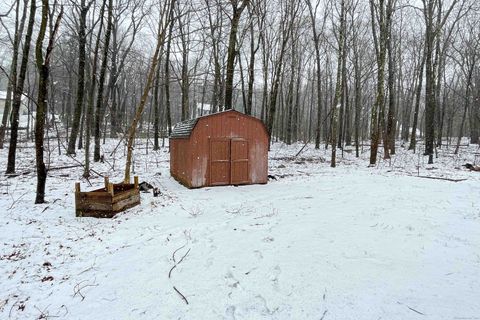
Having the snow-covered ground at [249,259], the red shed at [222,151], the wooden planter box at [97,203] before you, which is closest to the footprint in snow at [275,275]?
the snow-covered ground at [249,259]

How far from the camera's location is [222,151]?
10.5 meters

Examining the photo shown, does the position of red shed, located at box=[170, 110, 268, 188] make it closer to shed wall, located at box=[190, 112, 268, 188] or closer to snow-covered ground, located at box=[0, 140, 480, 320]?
shed wall, located at box=[190, 112, 268, 188]

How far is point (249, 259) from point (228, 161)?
21.1 feet

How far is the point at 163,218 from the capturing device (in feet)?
22.0

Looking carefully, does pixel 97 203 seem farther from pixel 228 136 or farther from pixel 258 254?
pixel 228 136

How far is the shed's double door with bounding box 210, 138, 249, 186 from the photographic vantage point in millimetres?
A: 10406

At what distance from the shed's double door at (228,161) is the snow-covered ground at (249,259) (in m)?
2.48

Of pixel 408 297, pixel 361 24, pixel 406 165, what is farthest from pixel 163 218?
pixel 361 24

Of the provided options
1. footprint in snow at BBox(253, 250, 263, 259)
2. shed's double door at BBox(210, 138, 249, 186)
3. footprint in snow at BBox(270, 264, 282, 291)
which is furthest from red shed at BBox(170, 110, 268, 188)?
footprint in snow at BBox(270, 264, 282, 291)

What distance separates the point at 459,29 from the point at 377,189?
24.2 meters

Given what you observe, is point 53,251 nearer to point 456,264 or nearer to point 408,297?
point 408,297

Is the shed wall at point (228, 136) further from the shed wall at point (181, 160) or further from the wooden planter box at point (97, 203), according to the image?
the wooden planter box at point (97, 203)

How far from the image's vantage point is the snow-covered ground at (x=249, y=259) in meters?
3.29

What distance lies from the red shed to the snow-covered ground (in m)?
2.35
